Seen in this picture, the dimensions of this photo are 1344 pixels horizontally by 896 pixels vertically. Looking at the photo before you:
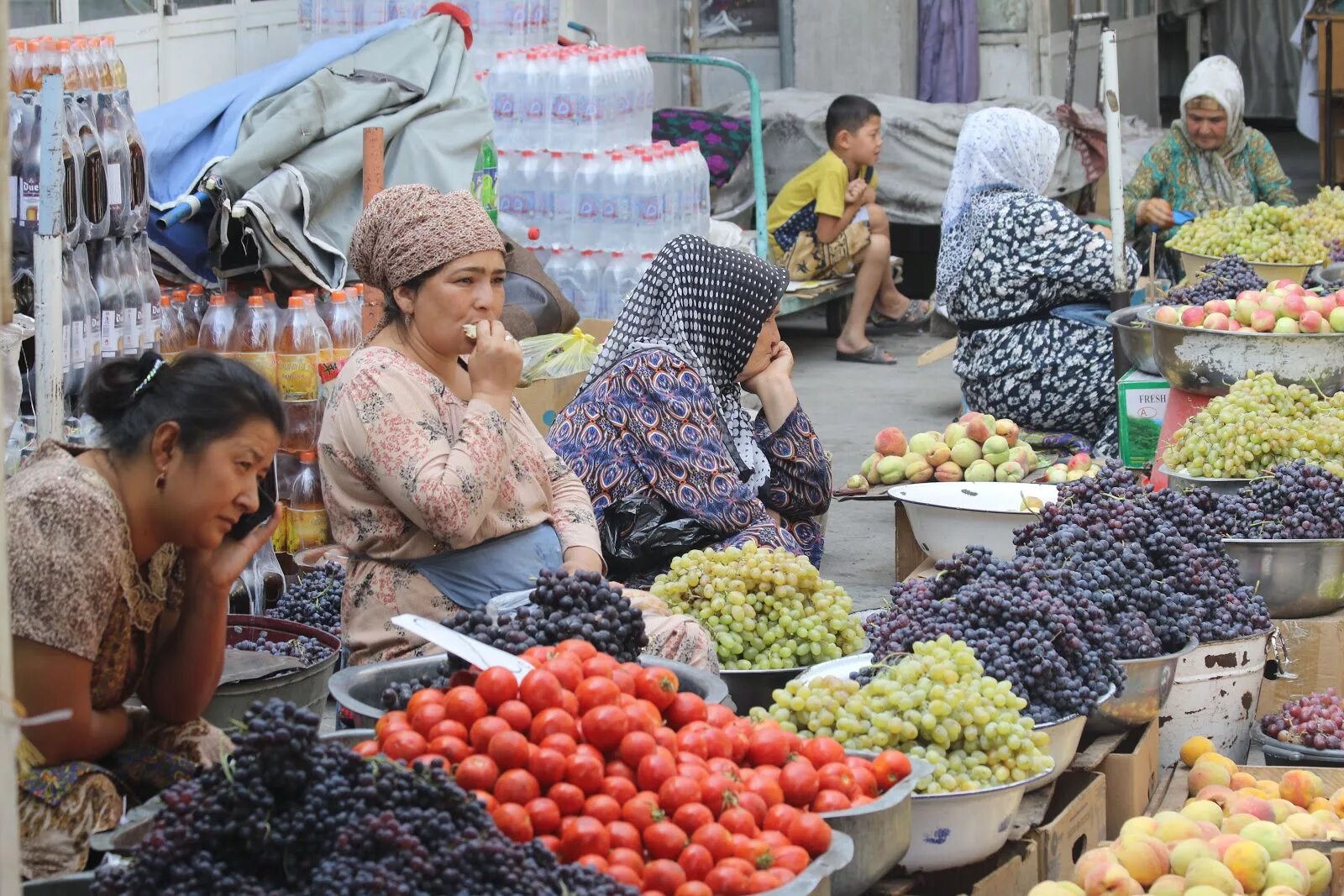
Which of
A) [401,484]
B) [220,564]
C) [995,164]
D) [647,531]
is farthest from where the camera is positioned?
[995,164]

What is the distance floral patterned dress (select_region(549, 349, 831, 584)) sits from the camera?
390 centimetres

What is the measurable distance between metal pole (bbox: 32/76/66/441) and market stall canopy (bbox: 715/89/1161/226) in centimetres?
640

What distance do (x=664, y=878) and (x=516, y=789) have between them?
0.69 ft

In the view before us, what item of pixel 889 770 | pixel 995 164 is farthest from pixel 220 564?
pixel 995 164

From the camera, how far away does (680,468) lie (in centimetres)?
391

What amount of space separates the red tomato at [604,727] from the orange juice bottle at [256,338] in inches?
119

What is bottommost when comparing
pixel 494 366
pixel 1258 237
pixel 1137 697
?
pixel 1137 697

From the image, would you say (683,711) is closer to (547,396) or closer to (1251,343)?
(1251,343)

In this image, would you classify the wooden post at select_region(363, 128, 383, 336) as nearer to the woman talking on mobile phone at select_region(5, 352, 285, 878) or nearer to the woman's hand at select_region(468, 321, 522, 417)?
the woman's hand at select_region(468, 321, 522, 417)

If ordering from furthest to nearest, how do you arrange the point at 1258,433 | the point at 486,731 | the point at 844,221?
the point at 844,221
the point at 1258,433
the point at 486,731

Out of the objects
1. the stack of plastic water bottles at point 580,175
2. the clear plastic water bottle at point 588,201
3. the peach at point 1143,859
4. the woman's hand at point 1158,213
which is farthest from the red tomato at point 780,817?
the woman's hand at point 1158,213

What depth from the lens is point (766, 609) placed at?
126 inches

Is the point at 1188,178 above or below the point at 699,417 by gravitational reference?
above

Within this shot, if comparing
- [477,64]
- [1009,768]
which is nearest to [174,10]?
[477,64]
